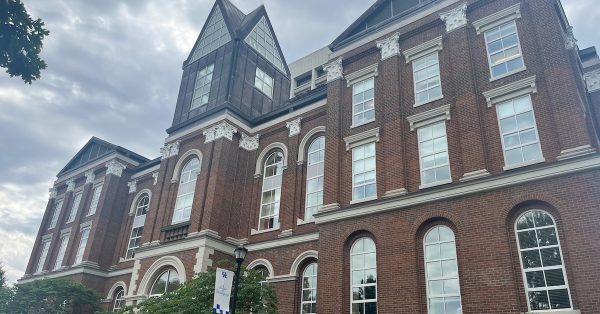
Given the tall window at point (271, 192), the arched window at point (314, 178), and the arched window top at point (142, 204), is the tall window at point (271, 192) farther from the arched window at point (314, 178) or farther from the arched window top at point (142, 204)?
the arched window top at point (142, 204)

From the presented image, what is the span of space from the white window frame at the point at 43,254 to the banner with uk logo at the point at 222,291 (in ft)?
83.8

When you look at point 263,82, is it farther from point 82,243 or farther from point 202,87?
point 82,243

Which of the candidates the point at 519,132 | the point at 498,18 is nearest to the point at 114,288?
the point at 519,132

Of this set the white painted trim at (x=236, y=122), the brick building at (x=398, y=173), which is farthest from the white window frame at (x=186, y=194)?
the white painted trim at (x=236, y=122)

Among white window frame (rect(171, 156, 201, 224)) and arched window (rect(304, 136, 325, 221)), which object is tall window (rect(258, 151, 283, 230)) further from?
white window frame (rect(171, 156, 201, 224))

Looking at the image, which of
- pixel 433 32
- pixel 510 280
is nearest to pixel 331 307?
pixel 510 280

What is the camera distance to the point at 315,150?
2394 cm

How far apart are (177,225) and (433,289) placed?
14.1 m

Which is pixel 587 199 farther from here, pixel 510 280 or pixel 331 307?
pixel 331 307

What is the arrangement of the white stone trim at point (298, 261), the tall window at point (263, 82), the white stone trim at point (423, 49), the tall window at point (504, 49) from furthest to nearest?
the tall window at point (263, 82), the white stone trim at point (298, 261), the white stone trim at point (423, 49), the tall window at point (504, 49)

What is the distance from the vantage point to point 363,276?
17.0 metres

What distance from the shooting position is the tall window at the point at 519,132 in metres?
15.1

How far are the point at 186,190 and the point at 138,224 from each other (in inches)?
297

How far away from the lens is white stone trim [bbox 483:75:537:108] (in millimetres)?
15844
